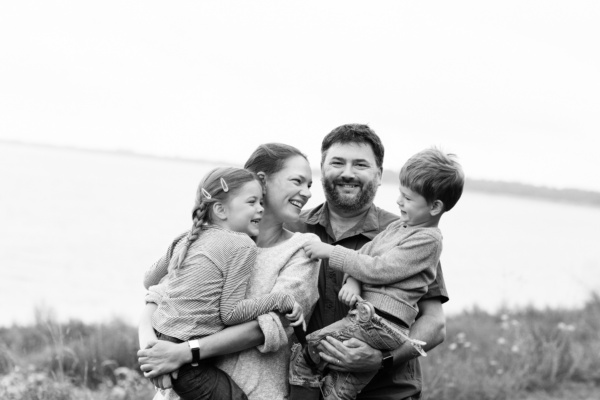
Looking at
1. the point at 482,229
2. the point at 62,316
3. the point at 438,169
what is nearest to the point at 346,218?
the point at 438,169

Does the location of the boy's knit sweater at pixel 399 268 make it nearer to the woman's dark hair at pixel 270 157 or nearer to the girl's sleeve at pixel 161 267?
the woman's dark hair at pixel 270 157

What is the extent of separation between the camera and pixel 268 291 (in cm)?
286

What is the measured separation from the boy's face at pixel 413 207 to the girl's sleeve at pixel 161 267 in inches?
37.5

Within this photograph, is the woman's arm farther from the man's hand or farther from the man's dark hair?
the man's dark hair

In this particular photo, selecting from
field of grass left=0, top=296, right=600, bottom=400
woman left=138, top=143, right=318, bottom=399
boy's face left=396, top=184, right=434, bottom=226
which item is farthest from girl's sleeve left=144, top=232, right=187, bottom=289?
field of grass left=0, top=296, right=600, bottom=400

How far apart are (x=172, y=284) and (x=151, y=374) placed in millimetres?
352

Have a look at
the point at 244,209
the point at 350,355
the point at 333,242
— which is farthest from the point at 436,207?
the point at 244,209

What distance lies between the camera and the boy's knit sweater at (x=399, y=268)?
2955mm

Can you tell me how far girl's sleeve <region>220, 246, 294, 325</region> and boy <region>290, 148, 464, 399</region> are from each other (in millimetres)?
282

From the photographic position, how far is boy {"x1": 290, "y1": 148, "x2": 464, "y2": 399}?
9.59ft

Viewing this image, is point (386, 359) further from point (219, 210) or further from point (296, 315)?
point (219, 210)

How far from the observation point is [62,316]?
34.9ft

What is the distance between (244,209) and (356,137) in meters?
0.87

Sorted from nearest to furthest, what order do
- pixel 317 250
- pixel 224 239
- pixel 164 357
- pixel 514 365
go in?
pixel 164 357, pixel 224 239, pixel 317 250, pixel 514 365
